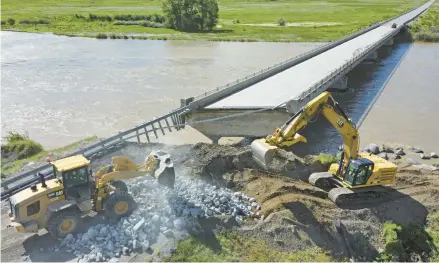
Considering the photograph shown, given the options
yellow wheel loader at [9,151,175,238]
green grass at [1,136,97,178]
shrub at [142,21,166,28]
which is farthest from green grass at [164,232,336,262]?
shrub at [142,21,166,28]

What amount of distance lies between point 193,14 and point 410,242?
70.1 metres

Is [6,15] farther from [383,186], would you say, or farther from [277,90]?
[383,186]

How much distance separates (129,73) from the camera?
41844 mm

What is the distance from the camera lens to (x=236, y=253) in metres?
12.9

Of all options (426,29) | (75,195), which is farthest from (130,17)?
(75,195)

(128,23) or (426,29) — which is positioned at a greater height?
(128,23)

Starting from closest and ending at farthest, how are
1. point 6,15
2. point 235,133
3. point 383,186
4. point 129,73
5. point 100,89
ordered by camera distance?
point 383,186 < point 235,133 < point 100,89 < point 129,73 < point 6,15

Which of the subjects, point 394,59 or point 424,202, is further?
point 394,59

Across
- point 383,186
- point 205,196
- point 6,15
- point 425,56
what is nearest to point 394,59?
point 425,56

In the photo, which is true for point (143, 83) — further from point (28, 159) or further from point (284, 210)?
point (284, 210)

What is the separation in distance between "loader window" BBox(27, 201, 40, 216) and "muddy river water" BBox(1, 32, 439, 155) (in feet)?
39.0

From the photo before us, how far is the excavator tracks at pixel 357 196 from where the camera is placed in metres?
15.9

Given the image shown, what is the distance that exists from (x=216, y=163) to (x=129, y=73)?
2644 cm

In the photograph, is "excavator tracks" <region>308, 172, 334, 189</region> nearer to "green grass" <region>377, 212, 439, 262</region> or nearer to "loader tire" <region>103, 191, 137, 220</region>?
"green grass" <region>377, 212, 439, 262</region>
